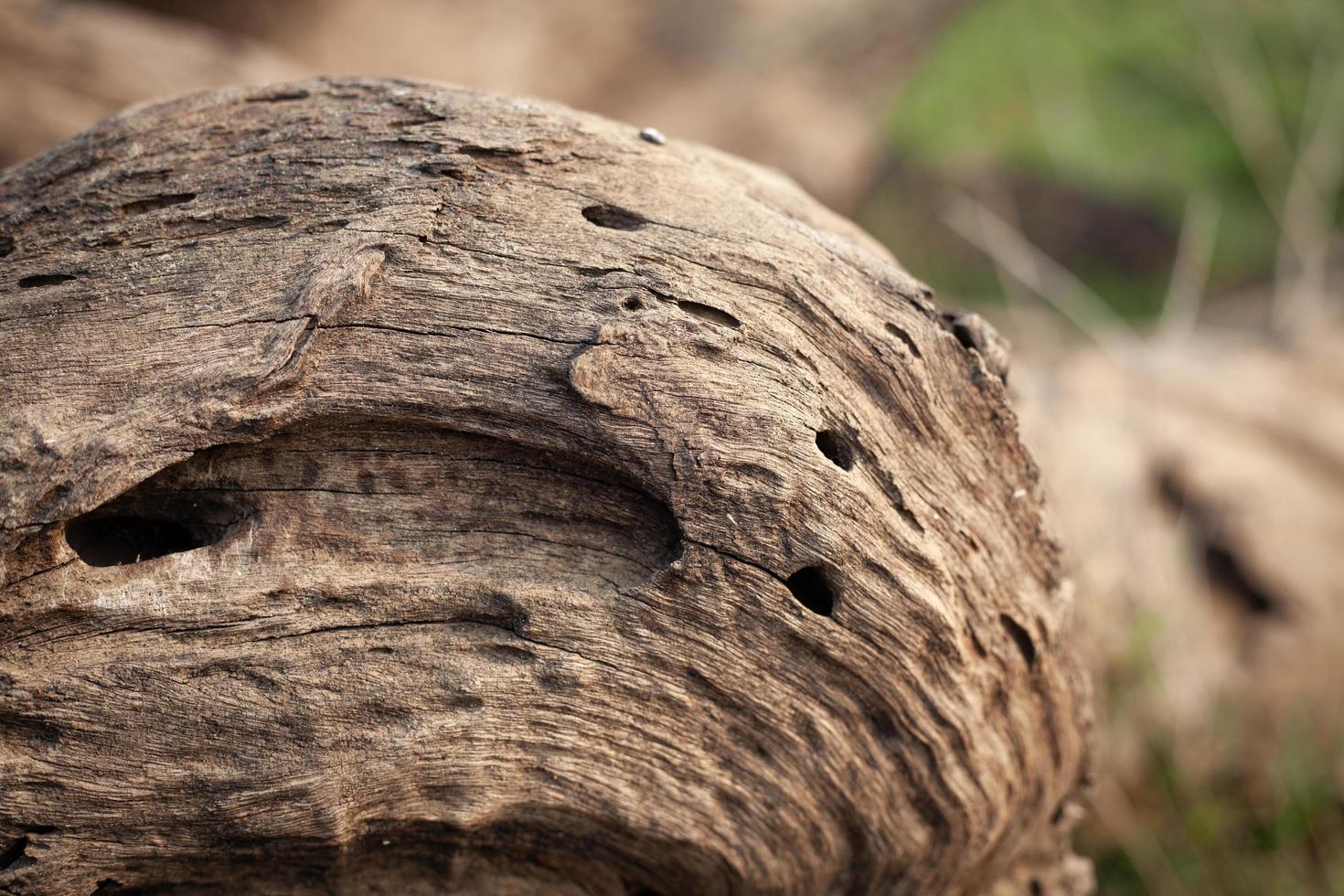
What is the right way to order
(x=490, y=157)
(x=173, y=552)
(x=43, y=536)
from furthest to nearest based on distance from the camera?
(x=490, y=157) < (x=173, y=552) < (x=43, y=536)

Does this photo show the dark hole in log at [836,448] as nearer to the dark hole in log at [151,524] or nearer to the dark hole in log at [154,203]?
the dark hole in log at [151,524]

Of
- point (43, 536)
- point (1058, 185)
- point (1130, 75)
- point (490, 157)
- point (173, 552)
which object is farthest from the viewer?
point (1130, 75)

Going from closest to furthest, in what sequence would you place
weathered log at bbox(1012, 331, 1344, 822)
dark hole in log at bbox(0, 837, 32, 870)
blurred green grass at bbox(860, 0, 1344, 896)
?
dark hole in log at bbox(0, 837, 32, 870) → blurred green grass at bbox(860, 0, 1344, 896) → weathered log at bbox(1012, 331, 1344, 822)

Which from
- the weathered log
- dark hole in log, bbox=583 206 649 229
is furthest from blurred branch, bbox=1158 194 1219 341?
dark hole in log, bbox=583 206 649 229

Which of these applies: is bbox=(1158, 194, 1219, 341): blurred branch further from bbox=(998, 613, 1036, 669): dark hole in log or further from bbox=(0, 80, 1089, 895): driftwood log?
bbox=(0, 80, 1089, 895): driftwood log

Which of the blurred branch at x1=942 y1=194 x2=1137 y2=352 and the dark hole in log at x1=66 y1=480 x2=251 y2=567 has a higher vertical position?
the blurred branch at x1=942 y1=194 x2=1137 y2=352

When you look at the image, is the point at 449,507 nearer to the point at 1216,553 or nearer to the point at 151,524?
the point at 151,524

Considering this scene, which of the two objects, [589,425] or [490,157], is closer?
[589,425]

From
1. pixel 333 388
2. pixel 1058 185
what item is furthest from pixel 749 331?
pixel 1058 185

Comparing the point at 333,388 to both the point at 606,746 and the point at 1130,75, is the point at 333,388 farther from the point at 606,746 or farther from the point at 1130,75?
the point at 1130,75
